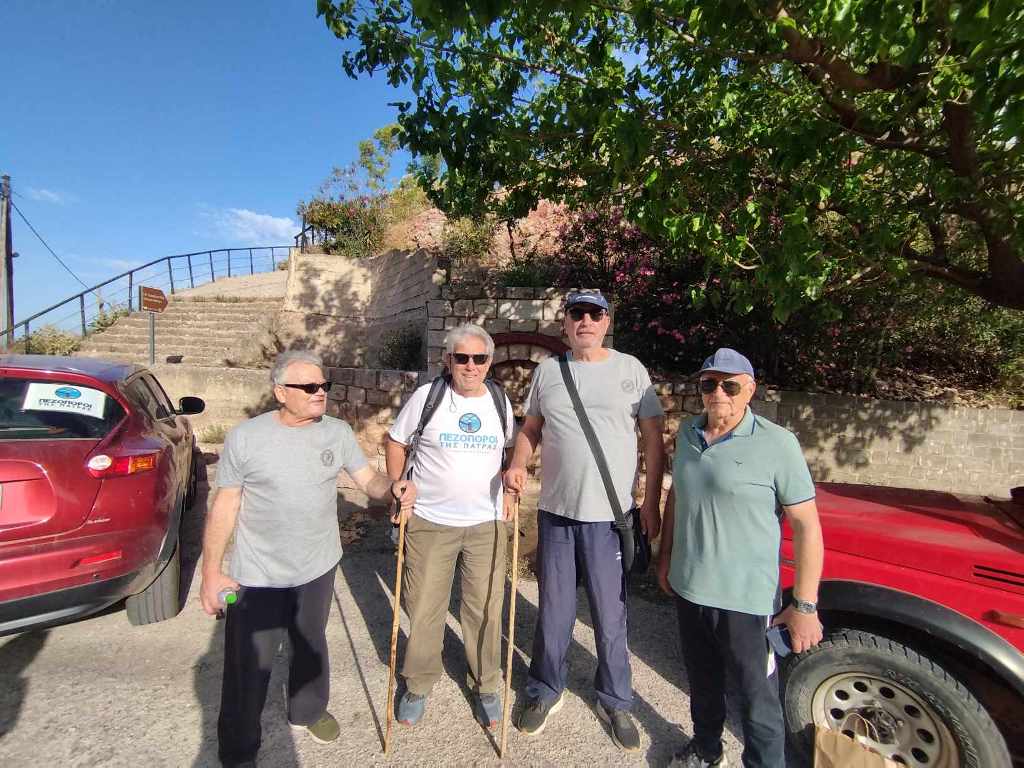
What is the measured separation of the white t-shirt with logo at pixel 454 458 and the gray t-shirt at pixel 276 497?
1.47 ft

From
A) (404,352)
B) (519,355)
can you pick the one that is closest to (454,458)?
(519,355)

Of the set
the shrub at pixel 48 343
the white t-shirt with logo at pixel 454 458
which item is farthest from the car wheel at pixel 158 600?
the shrub at pixel 48 343

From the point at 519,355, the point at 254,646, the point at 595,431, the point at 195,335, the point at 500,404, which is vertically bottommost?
the point at 254,646

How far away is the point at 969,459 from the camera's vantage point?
6.18m

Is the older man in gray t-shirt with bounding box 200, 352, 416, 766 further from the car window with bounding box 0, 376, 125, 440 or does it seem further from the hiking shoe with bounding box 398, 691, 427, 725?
the car window with bounding box 0, 376, 125, 440

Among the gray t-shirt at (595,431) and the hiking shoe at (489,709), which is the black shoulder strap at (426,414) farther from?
the hiking shoe at (489,709)

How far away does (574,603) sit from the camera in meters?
2.44

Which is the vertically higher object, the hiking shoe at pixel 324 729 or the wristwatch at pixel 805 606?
the wristwatch at pixel 805 606

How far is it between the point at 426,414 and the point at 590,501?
0.87 m

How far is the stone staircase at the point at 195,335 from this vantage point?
11.4 m

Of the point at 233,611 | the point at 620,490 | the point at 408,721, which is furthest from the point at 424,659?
the point at 620,490

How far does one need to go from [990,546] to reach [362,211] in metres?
17.3

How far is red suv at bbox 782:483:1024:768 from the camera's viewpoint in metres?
1.86

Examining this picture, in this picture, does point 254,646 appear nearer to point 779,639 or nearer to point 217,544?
point 217,544
